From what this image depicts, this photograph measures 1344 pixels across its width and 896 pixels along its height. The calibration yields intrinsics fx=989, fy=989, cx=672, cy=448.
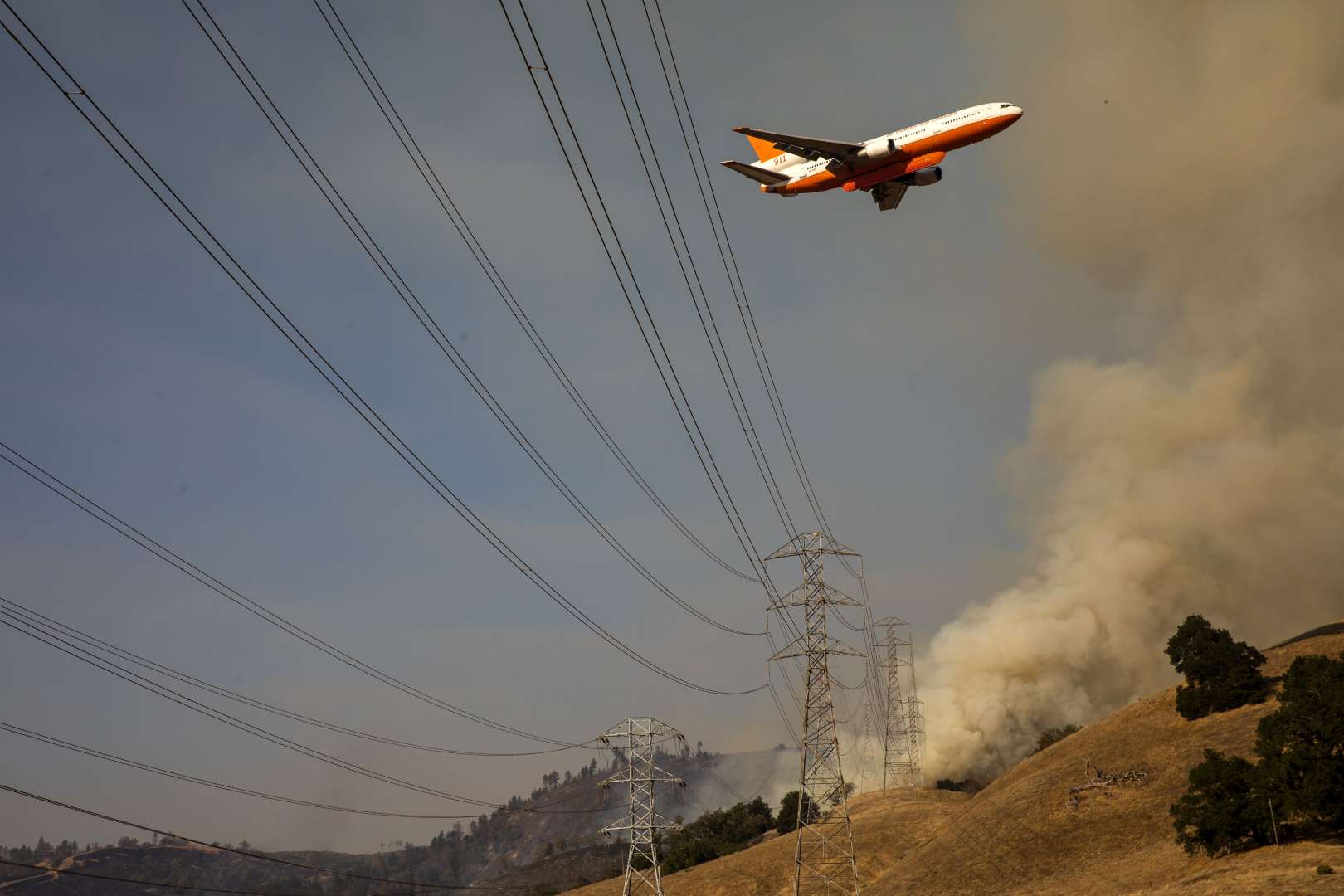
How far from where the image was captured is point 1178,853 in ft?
242

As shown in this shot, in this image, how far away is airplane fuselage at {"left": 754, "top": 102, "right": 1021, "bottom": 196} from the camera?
2432 inches

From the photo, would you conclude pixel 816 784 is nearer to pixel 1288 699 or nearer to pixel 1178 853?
pixel 1178 853

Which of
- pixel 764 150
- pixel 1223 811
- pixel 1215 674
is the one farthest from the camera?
pixel 1215 674

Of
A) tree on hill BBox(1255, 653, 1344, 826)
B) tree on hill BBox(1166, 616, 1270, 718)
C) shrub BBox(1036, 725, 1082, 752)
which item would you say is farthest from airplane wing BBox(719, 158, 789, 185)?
shrub BBox(1036, 725, 1082, 752)

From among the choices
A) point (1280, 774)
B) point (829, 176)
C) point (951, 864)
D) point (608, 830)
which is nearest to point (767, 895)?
point (951, 864)

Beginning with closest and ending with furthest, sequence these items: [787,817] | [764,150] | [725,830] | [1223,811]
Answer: [1223,811]
[764,150]
[787,817]
[725,830]

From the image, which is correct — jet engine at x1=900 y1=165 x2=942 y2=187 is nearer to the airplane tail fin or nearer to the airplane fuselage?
the airplane fuselage

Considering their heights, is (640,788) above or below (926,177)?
below

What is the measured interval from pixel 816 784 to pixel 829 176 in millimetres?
44710

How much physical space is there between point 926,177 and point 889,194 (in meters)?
2.63

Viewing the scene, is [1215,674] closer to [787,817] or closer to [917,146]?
[787,817]

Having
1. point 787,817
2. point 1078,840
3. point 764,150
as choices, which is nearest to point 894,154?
point 764,150

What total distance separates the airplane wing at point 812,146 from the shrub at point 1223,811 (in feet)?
171

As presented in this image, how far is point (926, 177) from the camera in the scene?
62625 mm
